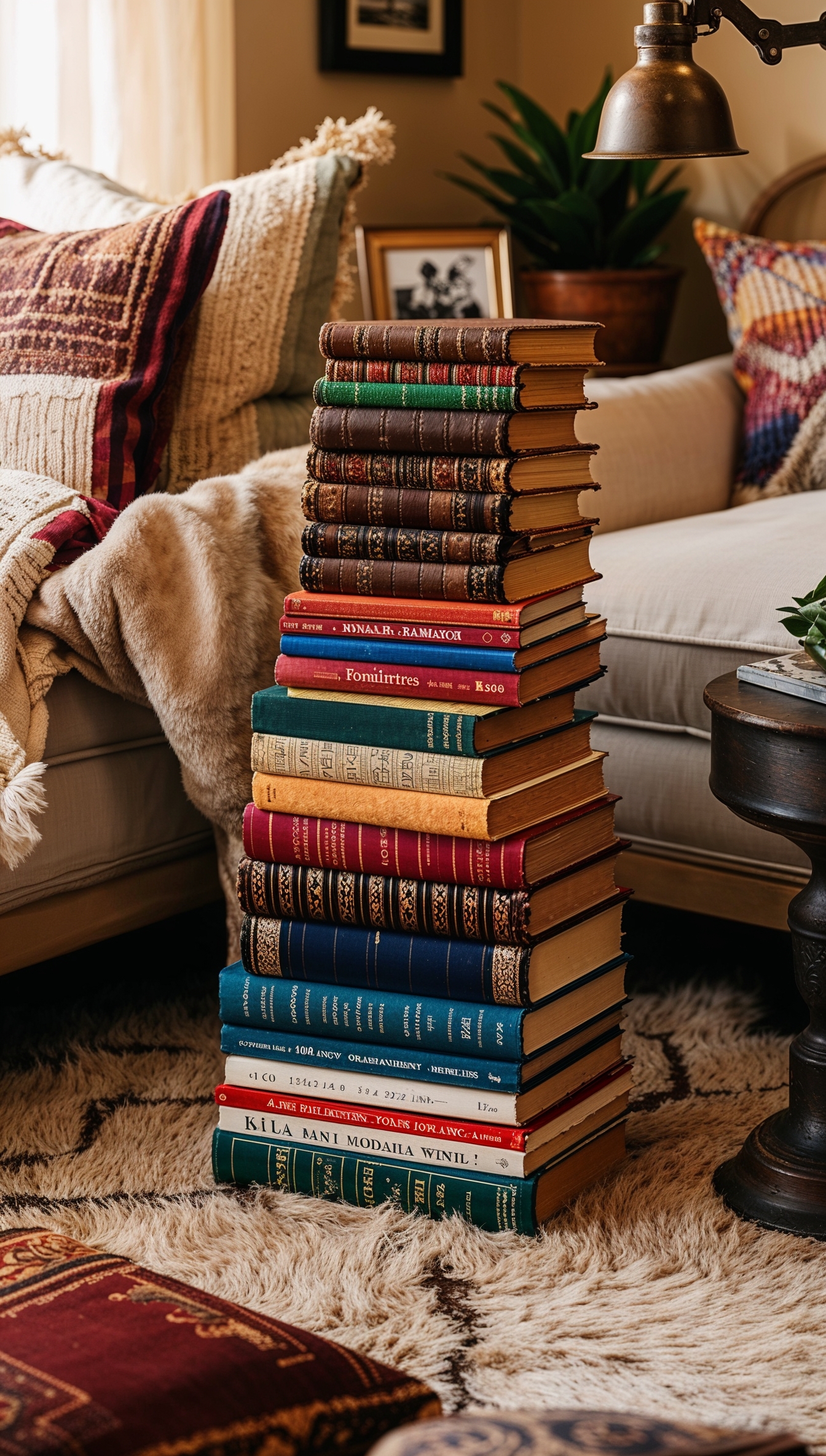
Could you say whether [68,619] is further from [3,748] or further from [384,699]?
[384,699]

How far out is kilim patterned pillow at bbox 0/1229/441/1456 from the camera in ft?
2.20

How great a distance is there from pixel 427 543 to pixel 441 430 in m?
0.09

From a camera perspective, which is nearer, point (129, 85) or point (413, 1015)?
point (413, 1015)

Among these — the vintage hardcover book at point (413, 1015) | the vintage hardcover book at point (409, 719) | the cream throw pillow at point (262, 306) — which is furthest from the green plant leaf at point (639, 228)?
the vintage hardcover book at point (413, 1015)

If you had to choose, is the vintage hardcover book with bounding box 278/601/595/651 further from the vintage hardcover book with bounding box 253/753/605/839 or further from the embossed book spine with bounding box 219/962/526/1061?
the embossed book spine with bounding box 219/962/526/1061

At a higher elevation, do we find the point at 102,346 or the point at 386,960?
the point at 102,346

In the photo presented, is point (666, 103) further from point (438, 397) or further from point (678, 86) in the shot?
point (438, 397)

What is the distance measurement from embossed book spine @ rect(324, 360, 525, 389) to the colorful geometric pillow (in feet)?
3.52

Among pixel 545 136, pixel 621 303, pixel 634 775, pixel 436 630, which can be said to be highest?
pixel 545 136

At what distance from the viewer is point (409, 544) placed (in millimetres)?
1195

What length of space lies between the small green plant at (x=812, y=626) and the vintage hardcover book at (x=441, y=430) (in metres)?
0.23

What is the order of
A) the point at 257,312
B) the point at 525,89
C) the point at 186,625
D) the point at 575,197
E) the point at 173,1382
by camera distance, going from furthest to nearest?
the point at 525,89
the point at 575,197
the point at 257,312
the point at 186,625
the point at 173,1382

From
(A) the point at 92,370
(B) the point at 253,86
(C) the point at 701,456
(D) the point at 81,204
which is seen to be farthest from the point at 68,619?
(B) the point at 253,86

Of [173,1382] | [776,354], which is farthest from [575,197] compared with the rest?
[173,1382]
